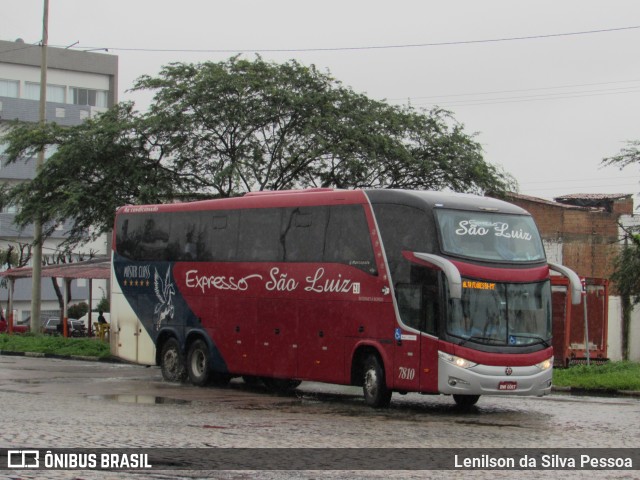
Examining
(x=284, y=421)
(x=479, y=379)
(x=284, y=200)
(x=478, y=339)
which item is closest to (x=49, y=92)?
(x=284, y=200)

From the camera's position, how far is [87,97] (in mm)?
82188

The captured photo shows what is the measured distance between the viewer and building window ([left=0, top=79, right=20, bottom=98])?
77438 mm

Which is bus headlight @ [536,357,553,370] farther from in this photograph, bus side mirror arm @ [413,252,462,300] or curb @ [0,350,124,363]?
curb @ [0,350,124,363]

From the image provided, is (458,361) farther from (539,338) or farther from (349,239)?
(349,239)

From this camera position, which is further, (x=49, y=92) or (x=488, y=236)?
(x=49, y=92)

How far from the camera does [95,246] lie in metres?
82.4

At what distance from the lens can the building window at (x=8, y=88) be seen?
77.4 meters

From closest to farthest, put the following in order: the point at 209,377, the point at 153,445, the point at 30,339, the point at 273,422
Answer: the point at 153,445
the point at 273,422
the point at 209,377
the point at 30,339

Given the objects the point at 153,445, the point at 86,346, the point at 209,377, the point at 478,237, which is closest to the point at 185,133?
the point at 86,346

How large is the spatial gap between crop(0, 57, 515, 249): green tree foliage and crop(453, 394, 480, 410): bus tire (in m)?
16.3

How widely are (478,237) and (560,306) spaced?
13.9m

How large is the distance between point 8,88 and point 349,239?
62.5m

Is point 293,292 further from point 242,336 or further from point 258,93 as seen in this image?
point 258,93

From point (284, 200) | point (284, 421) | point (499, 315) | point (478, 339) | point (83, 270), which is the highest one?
point (284, 200)
